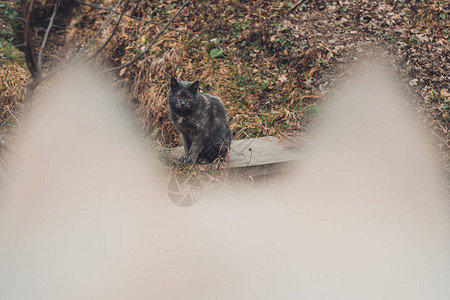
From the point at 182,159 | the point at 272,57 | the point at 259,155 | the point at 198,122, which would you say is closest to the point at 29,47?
the point at 198,122

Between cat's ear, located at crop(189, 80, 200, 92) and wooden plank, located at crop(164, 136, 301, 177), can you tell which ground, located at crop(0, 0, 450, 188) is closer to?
wooden plank, located at crop(164, 136, 301, 177)

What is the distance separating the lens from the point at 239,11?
263 inches

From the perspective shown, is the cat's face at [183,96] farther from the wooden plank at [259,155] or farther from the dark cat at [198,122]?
the wooden plank at [259,155]

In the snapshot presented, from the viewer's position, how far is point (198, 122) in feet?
12.4

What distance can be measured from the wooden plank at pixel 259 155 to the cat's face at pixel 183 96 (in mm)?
654

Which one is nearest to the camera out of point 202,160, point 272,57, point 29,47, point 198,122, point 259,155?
point 29,47

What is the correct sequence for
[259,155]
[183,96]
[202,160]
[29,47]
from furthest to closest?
1. [259,155]
2. [202,160]
3. [183,96]
4. [29,47]

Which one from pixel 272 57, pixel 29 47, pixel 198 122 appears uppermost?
pixel 29 47

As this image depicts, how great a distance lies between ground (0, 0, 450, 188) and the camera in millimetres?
5281

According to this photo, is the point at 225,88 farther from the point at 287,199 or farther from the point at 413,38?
the point at 413,38

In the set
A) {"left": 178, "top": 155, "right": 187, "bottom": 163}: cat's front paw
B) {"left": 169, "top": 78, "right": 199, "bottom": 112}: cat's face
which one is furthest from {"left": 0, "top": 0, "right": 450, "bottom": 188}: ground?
{"left": 169, "top": 78, "right": 199, "bottom": 112}: cat's face

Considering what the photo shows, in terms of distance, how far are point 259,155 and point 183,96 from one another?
1.09m

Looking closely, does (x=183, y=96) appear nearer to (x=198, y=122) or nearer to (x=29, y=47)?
(x=198, y=122)

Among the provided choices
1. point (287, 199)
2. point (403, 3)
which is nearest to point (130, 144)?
point (287, 199)
